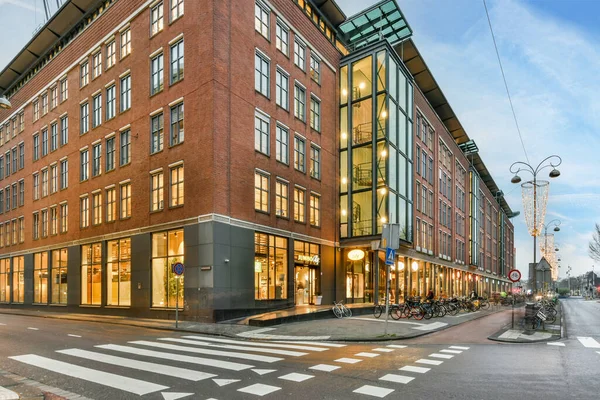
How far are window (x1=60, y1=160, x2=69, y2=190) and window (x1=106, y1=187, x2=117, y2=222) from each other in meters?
6.46

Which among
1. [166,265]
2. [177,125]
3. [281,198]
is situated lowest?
[166,265]

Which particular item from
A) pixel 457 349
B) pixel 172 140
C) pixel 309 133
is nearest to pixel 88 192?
pixel 172 140

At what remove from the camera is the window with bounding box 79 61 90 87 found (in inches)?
1276

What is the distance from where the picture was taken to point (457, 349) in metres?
13.0

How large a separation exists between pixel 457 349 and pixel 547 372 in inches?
141

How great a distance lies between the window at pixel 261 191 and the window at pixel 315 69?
921 centimetres

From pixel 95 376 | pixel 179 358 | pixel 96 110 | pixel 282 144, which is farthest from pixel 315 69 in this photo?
pixel 95 376

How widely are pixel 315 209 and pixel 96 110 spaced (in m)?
16.0

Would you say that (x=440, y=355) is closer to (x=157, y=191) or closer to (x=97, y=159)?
(x=157, y=191)

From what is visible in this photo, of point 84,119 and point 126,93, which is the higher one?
point 126,93

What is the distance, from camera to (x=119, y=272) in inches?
1093

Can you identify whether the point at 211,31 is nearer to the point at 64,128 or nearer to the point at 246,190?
the point at 246,190

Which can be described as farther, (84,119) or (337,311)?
(84,119)

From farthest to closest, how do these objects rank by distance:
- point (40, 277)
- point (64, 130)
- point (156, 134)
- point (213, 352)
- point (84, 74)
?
point (40, 277)
point (64, 130)
point (84, 74)
point (156, 134)
point (213, 352)
